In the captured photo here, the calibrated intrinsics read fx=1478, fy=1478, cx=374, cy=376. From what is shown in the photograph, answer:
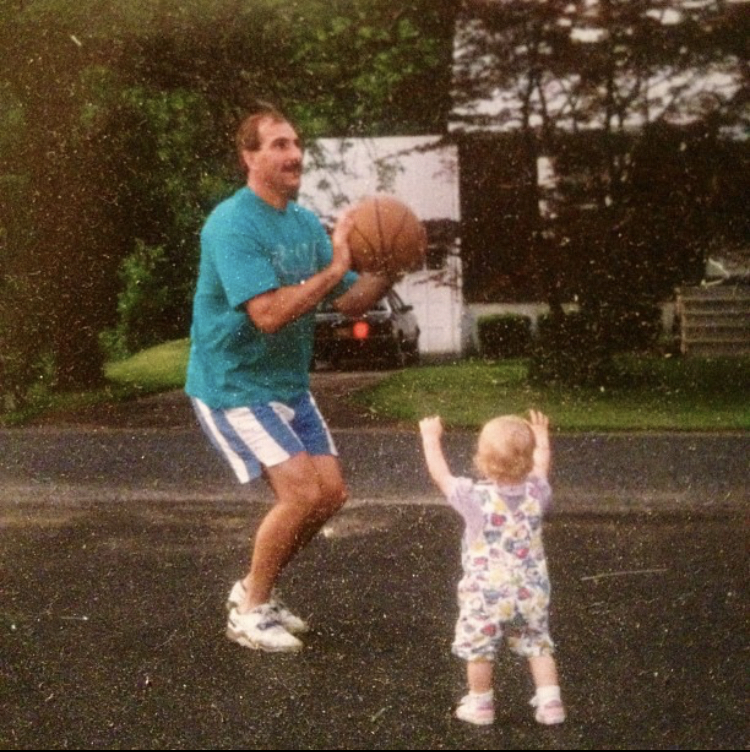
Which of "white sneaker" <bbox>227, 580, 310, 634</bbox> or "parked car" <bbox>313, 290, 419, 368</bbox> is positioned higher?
"parked car" <bbox>313, 290, 419, 368</bbox>

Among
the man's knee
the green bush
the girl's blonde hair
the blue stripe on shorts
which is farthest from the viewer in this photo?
the green bush

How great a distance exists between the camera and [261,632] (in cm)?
380

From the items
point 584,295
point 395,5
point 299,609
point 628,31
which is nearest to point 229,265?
point 299,609

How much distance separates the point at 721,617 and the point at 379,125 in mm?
2682

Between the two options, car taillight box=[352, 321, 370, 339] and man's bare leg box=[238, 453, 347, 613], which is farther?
car taillight box=[352, 321, 370, 339]

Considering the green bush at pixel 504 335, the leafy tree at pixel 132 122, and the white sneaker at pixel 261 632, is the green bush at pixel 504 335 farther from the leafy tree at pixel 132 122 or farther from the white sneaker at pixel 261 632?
the white sneaker at pixel 261 632

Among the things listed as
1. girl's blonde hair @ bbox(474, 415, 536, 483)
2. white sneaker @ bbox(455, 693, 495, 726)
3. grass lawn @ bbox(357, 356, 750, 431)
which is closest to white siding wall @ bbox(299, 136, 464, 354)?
grass lawn @ bbox(357, 356, 750, 431)

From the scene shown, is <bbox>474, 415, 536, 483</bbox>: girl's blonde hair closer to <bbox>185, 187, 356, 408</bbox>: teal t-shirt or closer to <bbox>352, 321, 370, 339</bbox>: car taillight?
<bbox>185, 187, 356, 408</bbox>: teal t-shirt

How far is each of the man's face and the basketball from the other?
19 cm

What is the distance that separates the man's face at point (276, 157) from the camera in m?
3.49

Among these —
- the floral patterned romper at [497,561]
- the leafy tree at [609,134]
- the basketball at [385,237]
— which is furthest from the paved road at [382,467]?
the floral patterned romper at [497,561]

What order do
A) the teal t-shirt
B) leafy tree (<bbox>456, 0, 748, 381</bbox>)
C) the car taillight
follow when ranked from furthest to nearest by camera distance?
the car taillight
leafy tree (<bbox>456, 0, 748, 381</bbox>)
the teal t-shirt

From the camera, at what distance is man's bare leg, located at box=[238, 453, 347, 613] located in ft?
12.4

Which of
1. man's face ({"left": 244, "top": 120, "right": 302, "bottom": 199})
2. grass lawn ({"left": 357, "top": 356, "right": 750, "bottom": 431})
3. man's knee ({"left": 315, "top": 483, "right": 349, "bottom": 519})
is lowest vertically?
grass lawn ({"left": 357, "top": 356, "right": 750, "bottom": 431})
